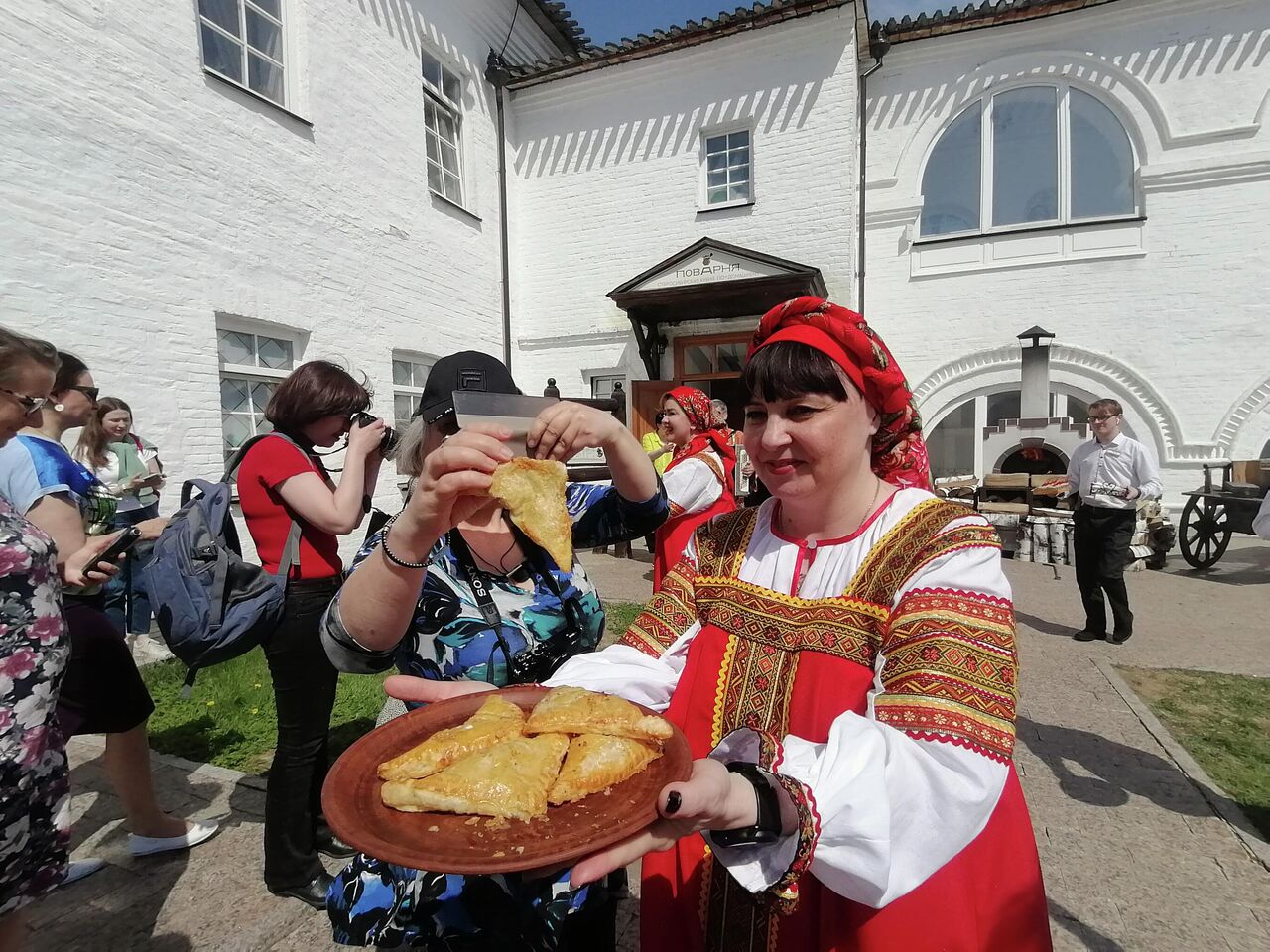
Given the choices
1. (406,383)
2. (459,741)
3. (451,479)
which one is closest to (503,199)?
(406,383)

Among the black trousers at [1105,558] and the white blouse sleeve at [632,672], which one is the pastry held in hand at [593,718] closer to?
the white blouse sleeve at [632,672]

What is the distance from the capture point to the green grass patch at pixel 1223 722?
359cm

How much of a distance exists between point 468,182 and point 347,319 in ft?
13.9

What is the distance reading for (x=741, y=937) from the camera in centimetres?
144

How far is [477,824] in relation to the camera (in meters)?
1.27

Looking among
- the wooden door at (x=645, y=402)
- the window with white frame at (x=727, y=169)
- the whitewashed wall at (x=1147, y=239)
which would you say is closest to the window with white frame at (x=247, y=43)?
Result: the wooden door at (x=645, y=402)

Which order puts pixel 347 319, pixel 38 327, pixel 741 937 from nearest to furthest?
pixel 741 937, pixel 38 327, pixel 347 319

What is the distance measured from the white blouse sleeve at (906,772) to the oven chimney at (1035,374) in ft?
35.7

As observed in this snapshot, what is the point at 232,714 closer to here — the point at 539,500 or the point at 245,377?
the point at 245,377

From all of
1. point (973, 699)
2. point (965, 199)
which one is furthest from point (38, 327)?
point (965, 199)

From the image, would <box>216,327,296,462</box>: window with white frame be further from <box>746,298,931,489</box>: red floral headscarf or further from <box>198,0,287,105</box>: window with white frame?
<box>746,298,931,489</box>: red floral headscarf

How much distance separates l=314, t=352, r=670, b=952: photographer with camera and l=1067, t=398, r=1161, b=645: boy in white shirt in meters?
5.81

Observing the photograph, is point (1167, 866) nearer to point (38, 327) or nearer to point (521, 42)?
point (38, 327)

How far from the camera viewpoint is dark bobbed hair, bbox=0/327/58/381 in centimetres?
192
